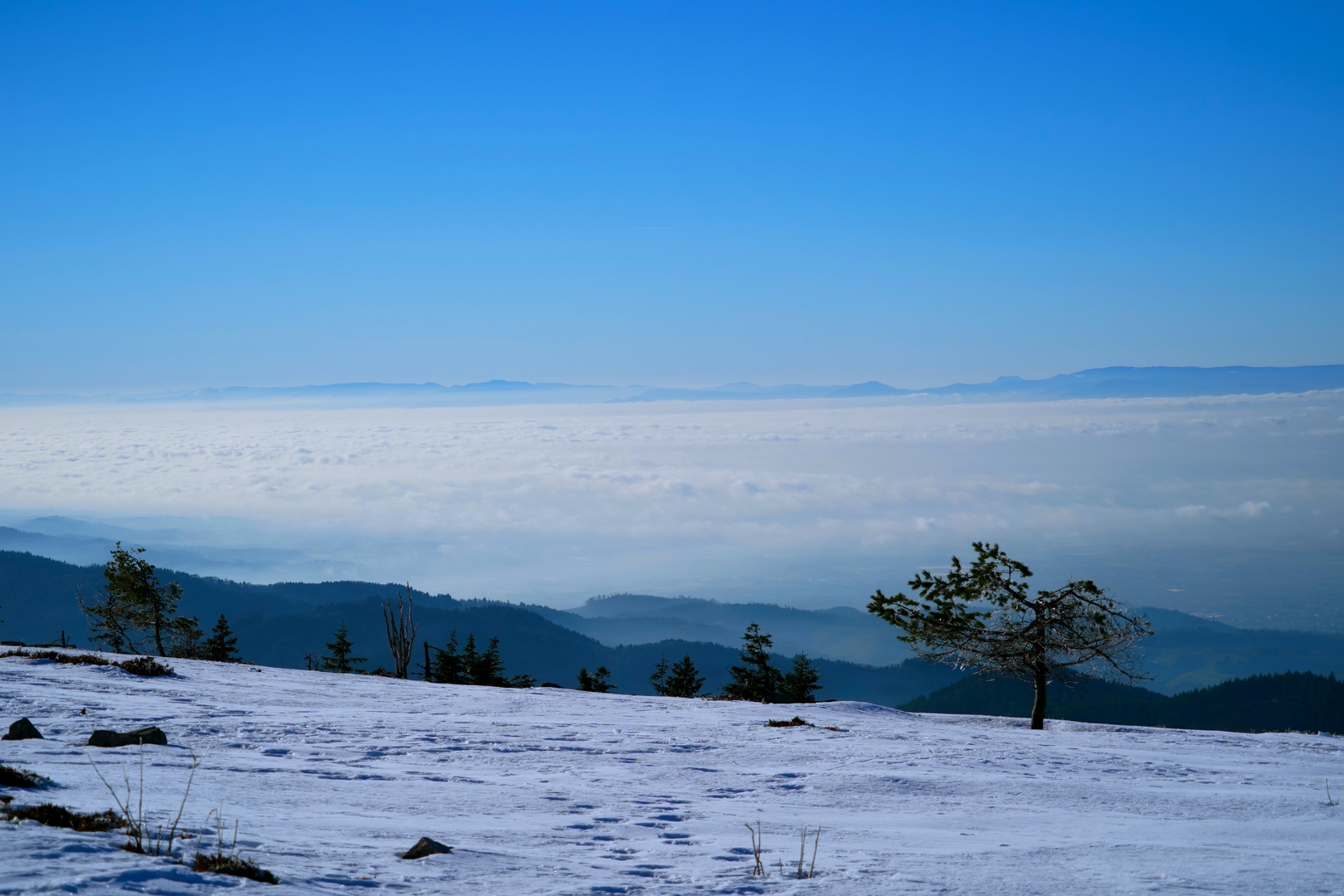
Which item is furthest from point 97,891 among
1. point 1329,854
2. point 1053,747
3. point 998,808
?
point 1053,747

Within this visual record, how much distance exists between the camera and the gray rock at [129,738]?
36.0 ft

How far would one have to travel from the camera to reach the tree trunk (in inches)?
899

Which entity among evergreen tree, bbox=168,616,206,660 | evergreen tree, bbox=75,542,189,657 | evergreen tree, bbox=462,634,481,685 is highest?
evergreen tree, bbox=75,542,189,657

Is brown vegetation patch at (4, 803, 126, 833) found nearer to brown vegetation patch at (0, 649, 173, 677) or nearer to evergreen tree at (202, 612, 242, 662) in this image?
brown vegetation patch at (0, 649, 173, 677)

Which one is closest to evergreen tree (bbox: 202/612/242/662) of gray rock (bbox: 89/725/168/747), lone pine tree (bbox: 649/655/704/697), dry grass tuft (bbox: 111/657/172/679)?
lone pine tree (bbox: 649/655/704/697)

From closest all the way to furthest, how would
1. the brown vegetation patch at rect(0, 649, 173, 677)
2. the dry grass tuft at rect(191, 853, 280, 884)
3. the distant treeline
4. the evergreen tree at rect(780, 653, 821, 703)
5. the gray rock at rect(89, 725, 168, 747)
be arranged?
the dry grass tuft at rect(191, 853, 280, 884)
the gray rock at rect(89, 725, 168, 747)
the brown vegetation patch at rect(0, 649, 173, 677)
the evergreen tree at rect(780, 653, 821, 703)
the distant treeline

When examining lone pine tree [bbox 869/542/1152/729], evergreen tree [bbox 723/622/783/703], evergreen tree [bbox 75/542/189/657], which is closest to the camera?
lone pine tree [bbox 869/542/1152/729]

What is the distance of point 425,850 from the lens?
23.5 feet

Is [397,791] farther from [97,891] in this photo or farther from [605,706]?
[605,706]

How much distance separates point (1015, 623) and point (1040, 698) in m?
2.09

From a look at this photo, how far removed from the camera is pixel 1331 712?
16062 centimetres

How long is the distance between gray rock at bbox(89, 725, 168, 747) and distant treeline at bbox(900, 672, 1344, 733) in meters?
154

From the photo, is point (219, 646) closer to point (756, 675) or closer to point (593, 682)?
point (593, 682)

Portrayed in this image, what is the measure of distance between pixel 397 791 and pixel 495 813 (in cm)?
151
